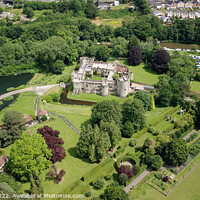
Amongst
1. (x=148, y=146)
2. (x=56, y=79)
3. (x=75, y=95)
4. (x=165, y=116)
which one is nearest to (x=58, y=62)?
(x=56, y=79)

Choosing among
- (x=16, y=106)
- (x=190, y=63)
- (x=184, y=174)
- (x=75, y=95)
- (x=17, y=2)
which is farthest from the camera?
(x=17, y=2)

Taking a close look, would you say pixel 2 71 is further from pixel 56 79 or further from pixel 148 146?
pixel 148 146

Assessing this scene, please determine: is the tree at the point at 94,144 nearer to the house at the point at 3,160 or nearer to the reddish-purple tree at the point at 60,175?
the reddish-purple tree at the point at 60,175

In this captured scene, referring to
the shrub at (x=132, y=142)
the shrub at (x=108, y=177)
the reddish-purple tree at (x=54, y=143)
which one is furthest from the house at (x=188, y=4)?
the shrub at (x=108, y=177)

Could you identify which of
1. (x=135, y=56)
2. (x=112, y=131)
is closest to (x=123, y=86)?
(x=135, y=56)

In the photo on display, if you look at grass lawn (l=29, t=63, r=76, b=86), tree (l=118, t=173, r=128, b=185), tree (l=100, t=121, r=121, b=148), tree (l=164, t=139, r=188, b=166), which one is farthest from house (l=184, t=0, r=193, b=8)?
tree (l=118, t=173, r=128, b=185)

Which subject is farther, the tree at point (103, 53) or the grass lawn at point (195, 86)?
the tree at point (103, 53)

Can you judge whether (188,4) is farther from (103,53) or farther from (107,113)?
(107,113)
